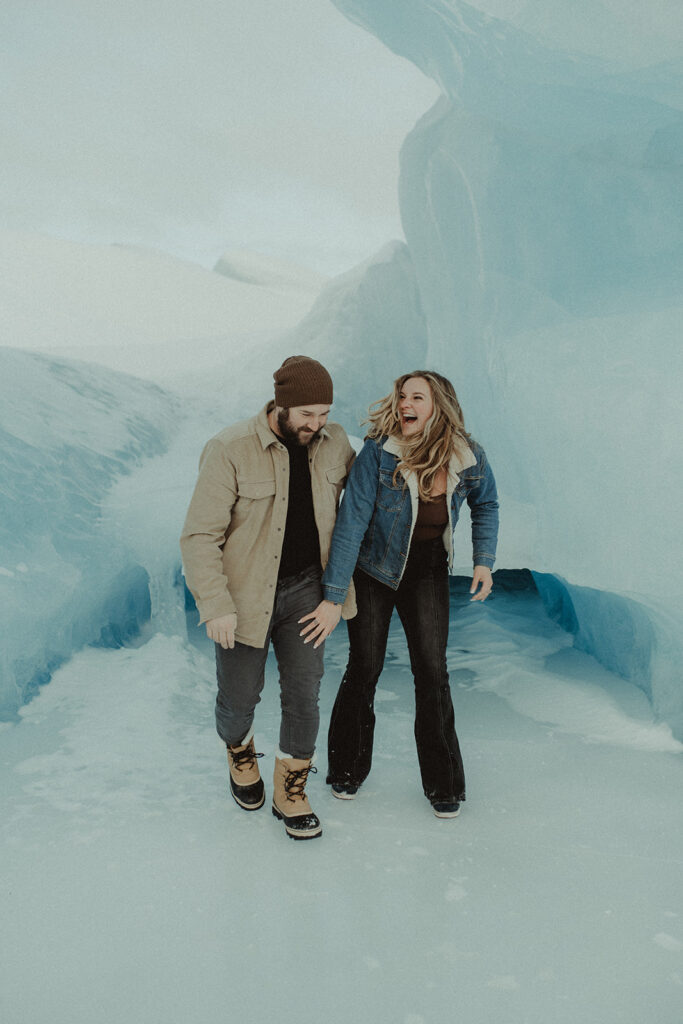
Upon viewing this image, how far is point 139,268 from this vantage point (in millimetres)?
24984

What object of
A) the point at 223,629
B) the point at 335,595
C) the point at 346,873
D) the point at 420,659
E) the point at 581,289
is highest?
the point at 581,289

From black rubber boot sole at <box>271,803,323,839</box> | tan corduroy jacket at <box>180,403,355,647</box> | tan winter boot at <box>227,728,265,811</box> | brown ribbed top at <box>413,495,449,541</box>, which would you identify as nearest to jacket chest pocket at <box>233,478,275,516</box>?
tan corduroy jacket at <box>180,403,355,647</box>

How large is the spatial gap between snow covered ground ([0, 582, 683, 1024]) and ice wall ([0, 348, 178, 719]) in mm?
340

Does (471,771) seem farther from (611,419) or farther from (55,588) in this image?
(55,588)

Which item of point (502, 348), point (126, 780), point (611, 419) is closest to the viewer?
point (126, 780)

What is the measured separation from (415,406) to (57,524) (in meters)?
2.48

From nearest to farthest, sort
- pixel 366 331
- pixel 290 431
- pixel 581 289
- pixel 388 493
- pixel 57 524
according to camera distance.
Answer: pixel 290 431, pixel 388 493, pixel 581 289, pixel 57 524, pixel 366 331

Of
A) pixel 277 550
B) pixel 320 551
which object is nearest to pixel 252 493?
pixel 277 550

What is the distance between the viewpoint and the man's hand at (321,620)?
88.6 inches

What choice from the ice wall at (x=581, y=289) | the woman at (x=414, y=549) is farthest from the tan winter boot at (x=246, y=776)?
the ice wall at (x=581, y=289)

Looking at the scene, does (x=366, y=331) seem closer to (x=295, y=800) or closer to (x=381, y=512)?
(x=381, y=512)

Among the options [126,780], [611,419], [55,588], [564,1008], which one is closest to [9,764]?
[126,780]

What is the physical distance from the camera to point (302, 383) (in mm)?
2102

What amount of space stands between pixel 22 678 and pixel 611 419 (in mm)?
2968
